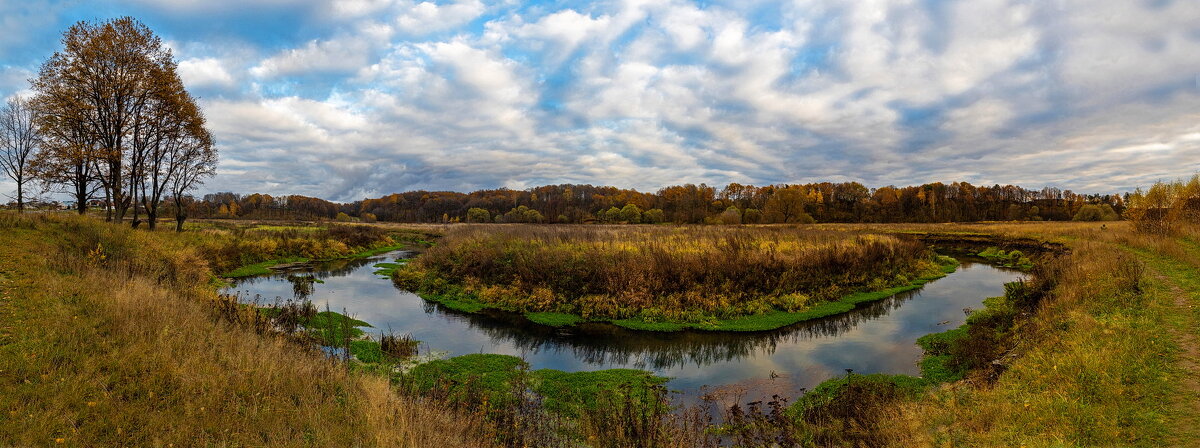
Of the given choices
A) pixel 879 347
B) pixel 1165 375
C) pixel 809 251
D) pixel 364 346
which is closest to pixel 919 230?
pixel 809 251

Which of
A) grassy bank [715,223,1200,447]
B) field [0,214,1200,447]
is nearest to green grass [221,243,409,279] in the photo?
field [0,214,1200,447]

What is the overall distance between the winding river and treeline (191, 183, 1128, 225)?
48.8 m

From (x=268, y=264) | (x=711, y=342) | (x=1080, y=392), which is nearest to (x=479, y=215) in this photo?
(x=268, y=264)

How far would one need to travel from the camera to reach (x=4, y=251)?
10.7m

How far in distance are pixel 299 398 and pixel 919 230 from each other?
6041cm

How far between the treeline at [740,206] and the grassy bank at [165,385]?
59656 millimetres

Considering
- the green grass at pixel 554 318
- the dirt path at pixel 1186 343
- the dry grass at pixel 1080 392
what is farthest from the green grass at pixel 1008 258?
the green grass at pixel 554 318

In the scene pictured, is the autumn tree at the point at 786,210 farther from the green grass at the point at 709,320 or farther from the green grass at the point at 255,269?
the green grass at the point at 255,269

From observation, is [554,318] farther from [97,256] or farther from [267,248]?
[267,248]

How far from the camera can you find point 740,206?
97875mm

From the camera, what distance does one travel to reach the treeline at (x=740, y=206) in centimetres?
7750

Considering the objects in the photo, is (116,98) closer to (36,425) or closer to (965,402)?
(36,425)

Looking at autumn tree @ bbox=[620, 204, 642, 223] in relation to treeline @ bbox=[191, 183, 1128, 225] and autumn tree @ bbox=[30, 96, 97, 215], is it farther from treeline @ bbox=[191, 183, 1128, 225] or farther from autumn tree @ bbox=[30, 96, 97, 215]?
autumn tree @ bbox=[30, 96, 97, 215]

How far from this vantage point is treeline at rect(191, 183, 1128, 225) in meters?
77.5
